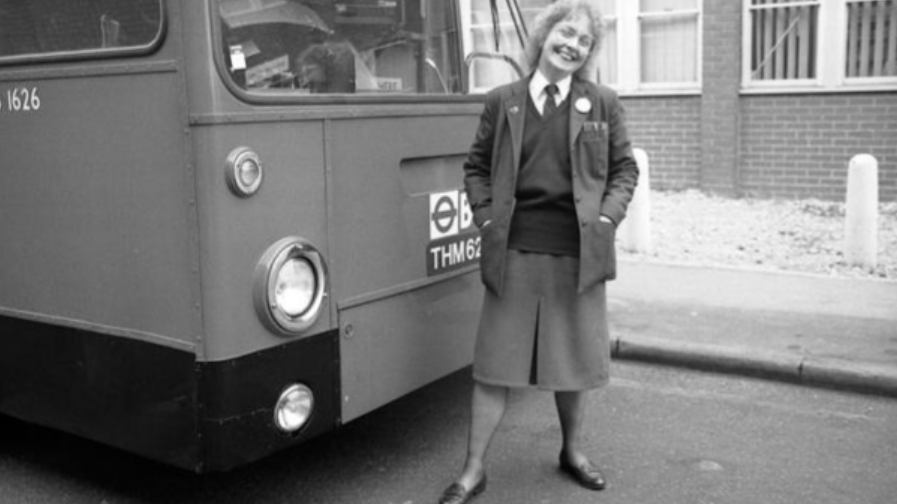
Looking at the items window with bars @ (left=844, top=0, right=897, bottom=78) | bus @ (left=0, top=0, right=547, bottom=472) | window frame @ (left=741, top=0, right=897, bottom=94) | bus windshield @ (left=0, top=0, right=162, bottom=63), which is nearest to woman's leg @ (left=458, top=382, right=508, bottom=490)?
bus @ (left=0, top=0, right=547, bottom=472)

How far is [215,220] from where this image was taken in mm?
3127

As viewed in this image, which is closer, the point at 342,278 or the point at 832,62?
the point at 342,278

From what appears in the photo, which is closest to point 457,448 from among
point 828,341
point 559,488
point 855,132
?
point 559,488

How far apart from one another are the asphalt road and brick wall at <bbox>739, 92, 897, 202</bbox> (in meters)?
5.92

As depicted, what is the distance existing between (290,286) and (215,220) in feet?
1.26

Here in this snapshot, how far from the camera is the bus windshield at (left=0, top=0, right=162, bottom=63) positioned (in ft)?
10.6

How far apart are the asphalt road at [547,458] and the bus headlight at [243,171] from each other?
55.7 inches

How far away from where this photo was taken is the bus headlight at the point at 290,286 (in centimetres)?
326

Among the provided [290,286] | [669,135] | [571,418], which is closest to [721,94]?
[669,135]

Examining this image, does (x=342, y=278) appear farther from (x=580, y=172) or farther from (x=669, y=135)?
(x=669, y=135)

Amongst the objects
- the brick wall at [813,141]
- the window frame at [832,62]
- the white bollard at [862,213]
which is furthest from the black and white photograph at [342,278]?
the window frame at [832,62]

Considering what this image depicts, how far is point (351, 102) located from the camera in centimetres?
363

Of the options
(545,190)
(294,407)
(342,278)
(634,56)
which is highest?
(634,56)

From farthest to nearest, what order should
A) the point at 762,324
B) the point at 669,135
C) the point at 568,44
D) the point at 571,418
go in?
the point at 669,135, the point at 762,324, the point at 571,418, the point at 568,44
